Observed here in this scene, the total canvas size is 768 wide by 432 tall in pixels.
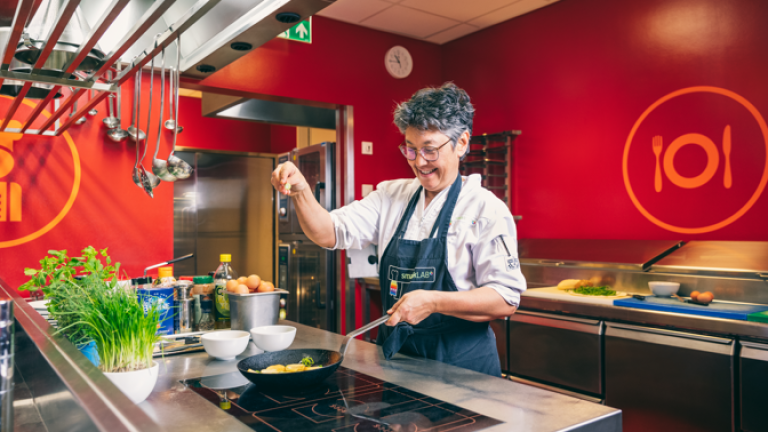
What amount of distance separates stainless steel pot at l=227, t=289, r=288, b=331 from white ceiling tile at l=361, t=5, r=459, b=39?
2.94m

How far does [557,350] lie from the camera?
291 centimetres

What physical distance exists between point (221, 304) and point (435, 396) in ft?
3.40

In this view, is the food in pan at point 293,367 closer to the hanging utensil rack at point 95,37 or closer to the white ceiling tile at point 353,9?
the hanging utensil rack at point 95,37

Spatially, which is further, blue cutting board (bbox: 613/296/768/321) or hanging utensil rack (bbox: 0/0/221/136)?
blue cutting board (bbox: 613/296/768/321)

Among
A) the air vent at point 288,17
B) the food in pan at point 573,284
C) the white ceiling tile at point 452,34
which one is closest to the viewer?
the air vent at point 288,17

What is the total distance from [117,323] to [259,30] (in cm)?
81

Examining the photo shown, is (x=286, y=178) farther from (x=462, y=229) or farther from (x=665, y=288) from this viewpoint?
(x=665, y=288)

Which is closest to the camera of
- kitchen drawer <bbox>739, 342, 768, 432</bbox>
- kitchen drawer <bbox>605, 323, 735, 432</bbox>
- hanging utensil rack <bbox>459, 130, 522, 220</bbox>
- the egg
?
kitchen drawer <bbox>739, 342, 768, 432</bbox>

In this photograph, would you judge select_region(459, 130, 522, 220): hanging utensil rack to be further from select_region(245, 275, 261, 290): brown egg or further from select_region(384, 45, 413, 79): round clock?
select_region(245, 275, 261, 290): brown egg

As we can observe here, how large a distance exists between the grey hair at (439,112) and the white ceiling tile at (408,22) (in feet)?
8.55

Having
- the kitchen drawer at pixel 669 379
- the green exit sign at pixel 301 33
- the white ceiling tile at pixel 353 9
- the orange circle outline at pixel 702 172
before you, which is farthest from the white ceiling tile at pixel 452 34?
the kitchen drawer at pixel 669 379

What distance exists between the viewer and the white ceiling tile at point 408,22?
4.18 meters

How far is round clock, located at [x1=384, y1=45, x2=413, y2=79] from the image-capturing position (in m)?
4.63

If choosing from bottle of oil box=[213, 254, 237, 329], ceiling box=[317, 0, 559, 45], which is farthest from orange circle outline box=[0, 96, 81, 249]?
ceiling box=[317, 0, 559, 45]
